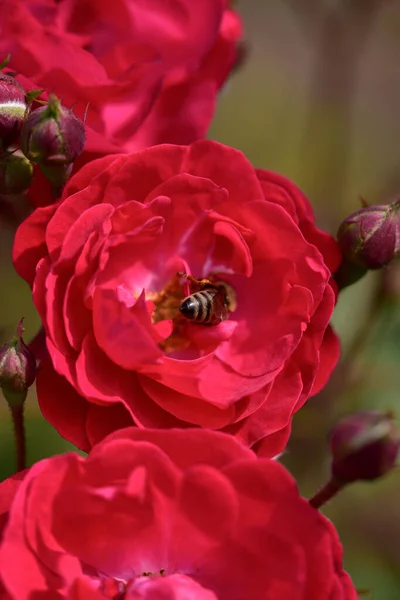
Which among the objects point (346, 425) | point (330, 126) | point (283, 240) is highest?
point (283, 240)

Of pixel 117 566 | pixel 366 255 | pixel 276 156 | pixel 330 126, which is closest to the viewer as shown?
pixel 117 566

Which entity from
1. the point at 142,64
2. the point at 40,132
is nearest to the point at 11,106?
the point at 40,132

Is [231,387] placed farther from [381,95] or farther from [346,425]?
[381,95]

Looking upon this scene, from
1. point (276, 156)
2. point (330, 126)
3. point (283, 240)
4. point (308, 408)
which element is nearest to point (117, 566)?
point (283, 240)

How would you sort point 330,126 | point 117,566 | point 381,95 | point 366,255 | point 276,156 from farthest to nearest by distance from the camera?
point 381,95
point 276,156
point 330,126
point 366,255
point 117,566

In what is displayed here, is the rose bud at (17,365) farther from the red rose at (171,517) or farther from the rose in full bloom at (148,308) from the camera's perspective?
the red rose at (171,517)

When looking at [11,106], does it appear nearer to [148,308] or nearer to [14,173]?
[14,173]

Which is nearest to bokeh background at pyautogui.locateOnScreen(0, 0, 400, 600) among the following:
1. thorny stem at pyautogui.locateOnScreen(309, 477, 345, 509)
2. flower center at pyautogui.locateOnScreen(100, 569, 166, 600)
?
thorny stem at pyautogui.locateOnScreen(309, 477, 345, 509)

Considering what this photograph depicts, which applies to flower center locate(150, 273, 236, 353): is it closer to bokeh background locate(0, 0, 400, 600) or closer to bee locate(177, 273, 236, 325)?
bee locate(177, 273, 236, 325)
